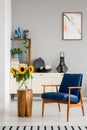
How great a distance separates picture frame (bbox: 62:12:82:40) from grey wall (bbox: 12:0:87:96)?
0.09 metres

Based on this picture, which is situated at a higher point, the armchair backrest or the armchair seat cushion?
the armchair backrest

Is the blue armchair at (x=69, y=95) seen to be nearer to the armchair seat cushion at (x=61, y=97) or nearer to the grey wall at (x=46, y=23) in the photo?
the armchair seat cushion at (x=61, y=97)

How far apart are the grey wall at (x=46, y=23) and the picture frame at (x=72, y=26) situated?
0.30 feet

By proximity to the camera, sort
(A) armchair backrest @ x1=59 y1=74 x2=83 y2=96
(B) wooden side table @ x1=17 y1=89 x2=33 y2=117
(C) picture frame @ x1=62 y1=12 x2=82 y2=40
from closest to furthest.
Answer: (B) wooden side table @ x1=17 y1=89 x2=33 y2=117
(A) armchair backrest @ x1=59 y1=74 x2=83 y2=96
(C) picture frame @ x1=62 y1=12 x2=82 y2=40

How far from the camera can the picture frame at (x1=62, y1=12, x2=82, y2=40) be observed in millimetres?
9539

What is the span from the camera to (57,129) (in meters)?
5.12

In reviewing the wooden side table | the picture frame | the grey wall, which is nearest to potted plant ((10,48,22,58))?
the grey wall

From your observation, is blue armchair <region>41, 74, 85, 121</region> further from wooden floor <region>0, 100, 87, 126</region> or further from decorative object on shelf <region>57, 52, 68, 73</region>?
decorative object on shelf <region>57, 52, 68, 73</region>

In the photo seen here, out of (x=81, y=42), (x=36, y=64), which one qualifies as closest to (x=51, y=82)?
(x=36, y=64)

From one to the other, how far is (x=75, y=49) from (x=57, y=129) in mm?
4749

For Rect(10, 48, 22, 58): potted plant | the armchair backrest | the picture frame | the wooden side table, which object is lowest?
the wooden side table

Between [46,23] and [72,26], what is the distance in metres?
0.76

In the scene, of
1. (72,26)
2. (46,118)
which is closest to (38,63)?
(72,26)

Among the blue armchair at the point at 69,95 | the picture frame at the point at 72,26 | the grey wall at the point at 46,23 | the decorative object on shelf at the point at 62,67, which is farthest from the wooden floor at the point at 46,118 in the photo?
the picture frame at the point at 72,26
